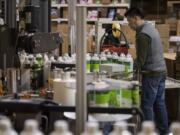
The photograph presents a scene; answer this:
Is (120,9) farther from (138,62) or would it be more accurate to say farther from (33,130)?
(33,130)

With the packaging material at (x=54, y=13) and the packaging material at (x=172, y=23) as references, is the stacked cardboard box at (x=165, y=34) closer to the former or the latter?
the packaging material at (x=172, y=23)

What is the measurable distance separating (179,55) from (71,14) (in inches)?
83.9

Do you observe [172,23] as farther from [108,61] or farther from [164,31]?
[108,61]

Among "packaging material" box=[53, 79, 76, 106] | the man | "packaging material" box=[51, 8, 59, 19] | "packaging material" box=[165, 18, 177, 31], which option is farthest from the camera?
"packaging material" box=[51, 8, 59, 19]

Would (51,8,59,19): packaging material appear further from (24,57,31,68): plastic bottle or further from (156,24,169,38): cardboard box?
(24,57,31,68): plastic bottle

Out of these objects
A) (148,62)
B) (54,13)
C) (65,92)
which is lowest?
(65,92)

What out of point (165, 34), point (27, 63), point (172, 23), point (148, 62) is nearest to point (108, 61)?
point (148, 62)

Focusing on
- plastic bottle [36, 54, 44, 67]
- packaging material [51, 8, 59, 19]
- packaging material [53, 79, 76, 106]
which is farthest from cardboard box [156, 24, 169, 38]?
packaging material [53, 79, 76, 106]

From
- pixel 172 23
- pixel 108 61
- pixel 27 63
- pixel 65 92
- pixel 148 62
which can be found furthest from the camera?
pixel 172 23

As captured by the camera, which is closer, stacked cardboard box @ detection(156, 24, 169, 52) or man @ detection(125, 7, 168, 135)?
man @ detection(125, 7, 168, 135)

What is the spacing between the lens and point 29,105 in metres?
1.86

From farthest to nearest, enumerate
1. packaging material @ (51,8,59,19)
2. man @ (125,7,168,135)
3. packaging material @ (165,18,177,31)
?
1. packaging material @ (51,8,59,19)
2. packaging material @ (165,18,177,31)
3. man @ (125,7,168,135)

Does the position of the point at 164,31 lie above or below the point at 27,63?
above

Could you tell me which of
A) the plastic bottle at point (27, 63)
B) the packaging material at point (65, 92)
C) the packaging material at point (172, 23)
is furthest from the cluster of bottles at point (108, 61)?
the packaging material at point (172, 23)
